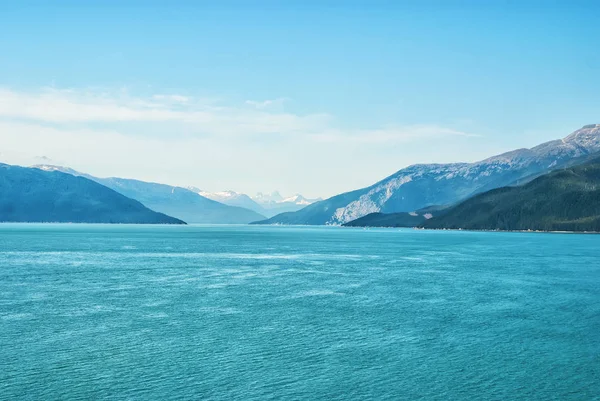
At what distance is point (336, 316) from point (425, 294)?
29336mm

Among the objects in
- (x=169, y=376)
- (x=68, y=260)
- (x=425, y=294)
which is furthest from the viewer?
(x=68, y=260)

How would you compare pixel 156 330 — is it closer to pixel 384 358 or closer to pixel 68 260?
pixel 384 358

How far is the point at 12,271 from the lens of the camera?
132 m

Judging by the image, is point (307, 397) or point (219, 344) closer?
point (307, 397)

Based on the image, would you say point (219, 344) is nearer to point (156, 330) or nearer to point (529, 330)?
point (156, 330)

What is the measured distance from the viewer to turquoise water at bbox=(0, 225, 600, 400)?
1935 inches

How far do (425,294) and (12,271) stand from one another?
9241cm

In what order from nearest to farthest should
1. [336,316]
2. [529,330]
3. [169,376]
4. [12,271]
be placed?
[169,376] → [529,330] → [336,316] → [12,271]

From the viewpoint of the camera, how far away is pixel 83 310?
3206 inches

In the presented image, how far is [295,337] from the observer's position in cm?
6662

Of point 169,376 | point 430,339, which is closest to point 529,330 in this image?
point 430,339

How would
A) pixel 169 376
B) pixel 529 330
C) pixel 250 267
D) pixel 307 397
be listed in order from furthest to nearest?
pixel 250 267 → pixel 529 330 → pixel 169 376 → pixel 307 397

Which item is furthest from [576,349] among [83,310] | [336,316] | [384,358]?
[83,310]

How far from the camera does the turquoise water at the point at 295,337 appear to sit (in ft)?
161
